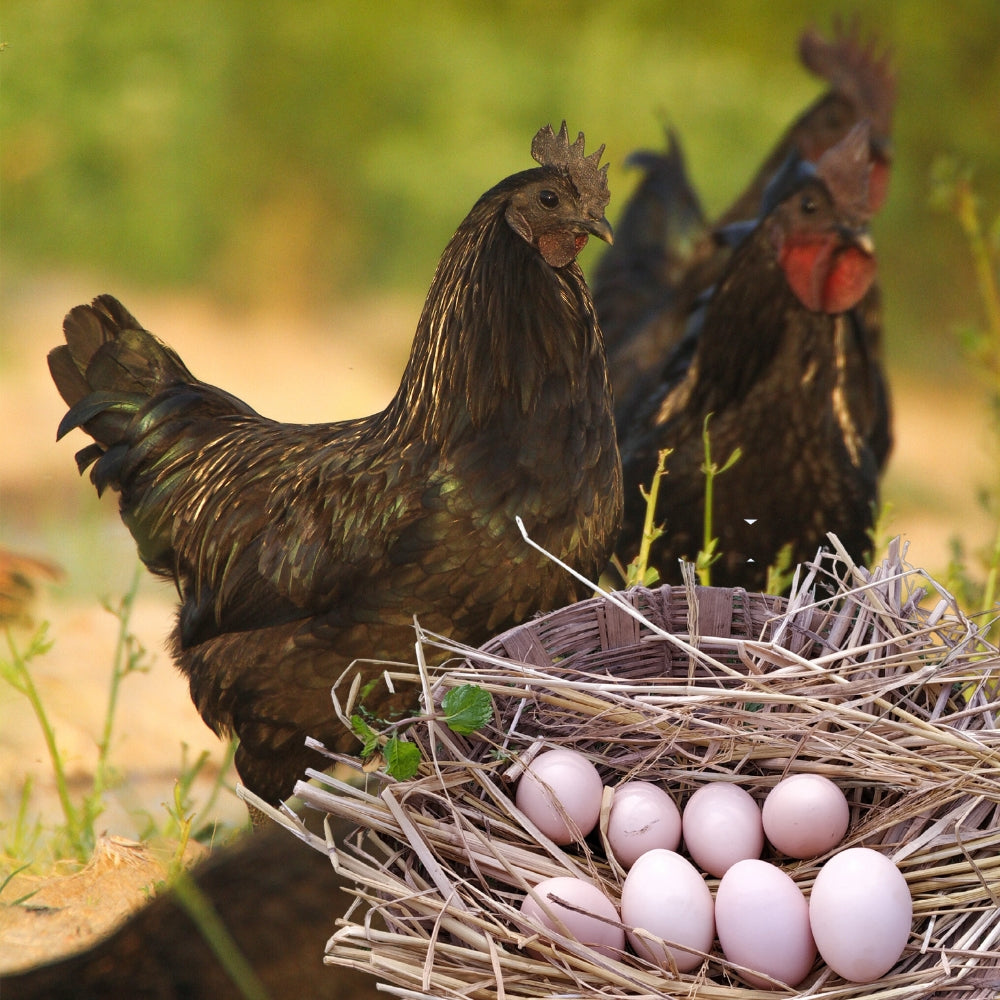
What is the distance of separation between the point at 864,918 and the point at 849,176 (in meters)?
1.37

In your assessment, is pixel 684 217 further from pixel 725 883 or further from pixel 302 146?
pixel 725 883

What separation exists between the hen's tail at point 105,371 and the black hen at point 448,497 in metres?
0.27

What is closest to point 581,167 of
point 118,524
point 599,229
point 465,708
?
point 599,229

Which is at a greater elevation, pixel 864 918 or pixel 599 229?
pixel 599 229

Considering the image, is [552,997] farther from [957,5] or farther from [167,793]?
[957,5]

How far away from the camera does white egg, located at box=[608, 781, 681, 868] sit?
122 cm

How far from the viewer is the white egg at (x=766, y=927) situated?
1074mm

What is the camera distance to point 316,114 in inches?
134

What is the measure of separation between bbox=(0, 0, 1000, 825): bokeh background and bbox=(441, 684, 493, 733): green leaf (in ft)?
6.04

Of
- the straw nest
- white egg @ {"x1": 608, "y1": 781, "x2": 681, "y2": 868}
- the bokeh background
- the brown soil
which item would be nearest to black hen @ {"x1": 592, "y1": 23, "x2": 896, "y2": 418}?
the bokeh background

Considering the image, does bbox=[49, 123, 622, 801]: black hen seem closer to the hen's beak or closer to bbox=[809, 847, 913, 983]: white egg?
the hen's beak

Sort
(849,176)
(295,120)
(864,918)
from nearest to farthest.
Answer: (864,918) → (849,176) → (295,120)

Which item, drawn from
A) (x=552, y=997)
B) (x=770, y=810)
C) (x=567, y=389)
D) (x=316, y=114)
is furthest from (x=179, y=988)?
(x=316, y=114)

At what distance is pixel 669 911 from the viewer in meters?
1.09
